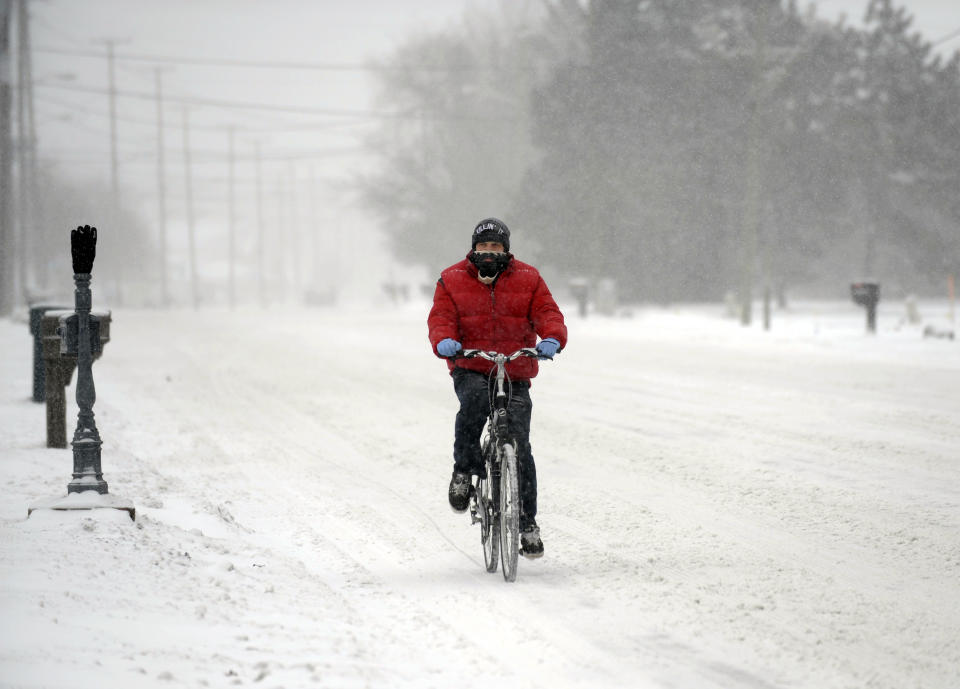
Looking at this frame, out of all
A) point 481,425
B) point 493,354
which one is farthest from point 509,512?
point 493,354

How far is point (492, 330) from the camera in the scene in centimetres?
655

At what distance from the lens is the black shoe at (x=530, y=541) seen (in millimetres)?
6398

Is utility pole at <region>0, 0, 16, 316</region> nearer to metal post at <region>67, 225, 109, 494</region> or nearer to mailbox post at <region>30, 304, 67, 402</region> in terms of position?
mailbox post at <region>30, 304, 67, 402</region>

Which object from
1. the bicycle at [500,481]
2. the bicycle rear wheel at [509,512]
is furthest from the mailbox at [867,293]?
the bicycle rear wheel at [509,512]

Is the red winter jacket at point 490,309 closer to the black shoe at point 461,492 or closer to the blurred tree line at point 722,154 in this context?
the black shoe at point 461,492

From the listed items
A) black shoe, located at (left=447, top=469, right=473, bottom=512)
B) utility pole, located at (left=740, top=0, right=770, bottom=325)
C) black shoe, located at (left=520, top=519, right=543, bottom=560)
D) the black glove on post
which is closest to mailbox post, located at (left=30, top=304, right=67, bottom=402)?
the black glove on post

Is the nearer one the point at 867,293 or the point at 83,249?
the point at 83,249

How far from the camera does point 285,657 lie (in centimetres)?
485

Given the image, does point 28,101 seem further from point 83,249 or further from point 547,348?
point 547,348

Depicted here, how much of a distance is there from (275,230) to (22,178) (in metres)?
129

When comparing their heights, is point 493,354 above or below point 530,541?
above

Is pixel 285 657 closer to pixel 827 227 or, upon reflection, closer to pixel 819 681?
pixel 819 681

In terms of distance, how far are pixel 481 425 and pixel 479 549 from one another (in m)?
0.97

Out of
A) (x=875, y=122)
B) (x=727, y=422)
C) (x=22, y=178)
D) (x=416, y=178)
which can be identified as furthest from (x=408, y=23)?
(x=727, y=422)
